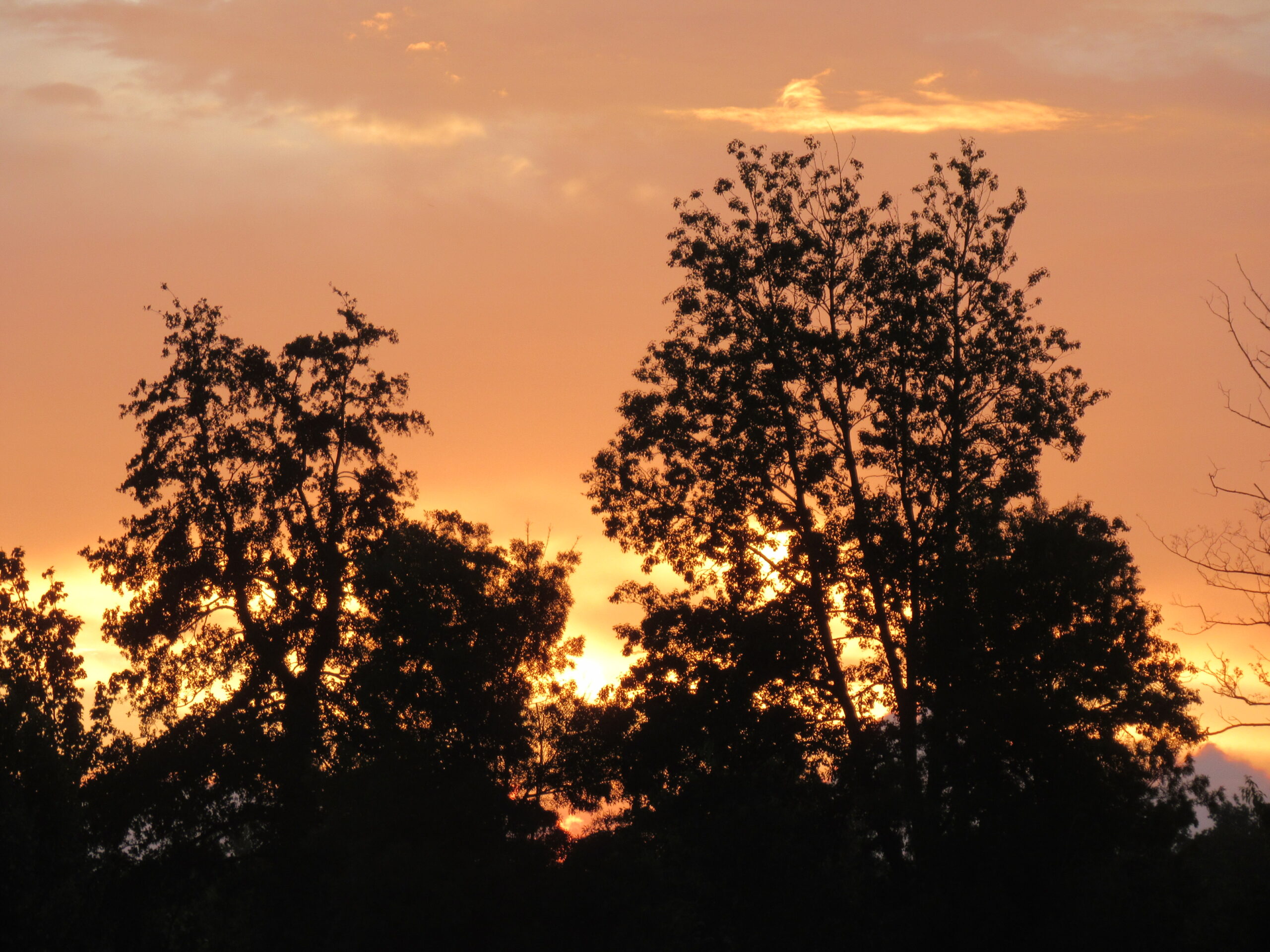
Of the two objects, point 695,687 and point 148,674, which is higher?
point 148,674

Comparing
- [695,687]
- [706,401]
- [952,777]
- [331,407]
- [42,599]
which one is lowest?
[952,777]

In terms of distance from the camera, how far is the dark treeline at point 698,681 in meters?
32.7

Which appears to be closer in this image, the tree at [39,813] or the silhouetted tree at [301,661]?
the tree at [39,813]

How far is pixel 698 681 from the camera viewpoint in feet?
127

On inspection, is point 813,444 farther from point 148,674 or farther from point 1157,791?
point 148,674

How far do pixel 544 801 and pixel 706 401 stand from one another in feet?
46.8

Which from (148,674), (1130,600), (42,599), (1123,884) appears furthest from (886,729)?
(42,599)

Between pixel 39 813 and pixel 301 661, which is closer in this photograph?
pixel 39 813

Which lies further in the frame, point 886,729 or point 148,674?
point 148,674

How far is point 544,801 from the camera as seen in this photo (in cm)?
4119

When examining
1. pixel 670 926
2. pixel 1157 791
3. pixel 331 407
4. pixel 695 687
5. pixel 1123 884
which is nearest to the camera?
pixel 1123 884

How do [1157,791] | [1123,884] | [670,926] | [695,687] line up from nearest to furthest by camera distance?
[1123,884] < [670,926] < [695,687] < [1157,791]

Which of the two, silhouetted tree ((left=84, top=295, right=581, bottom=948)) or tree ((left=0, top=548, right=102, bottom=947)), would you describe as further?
silhouetted tree ((left=84, top=295, right=581, bottom=948))

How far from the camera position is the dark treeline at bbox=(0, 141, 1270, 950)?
32656 millimetres
